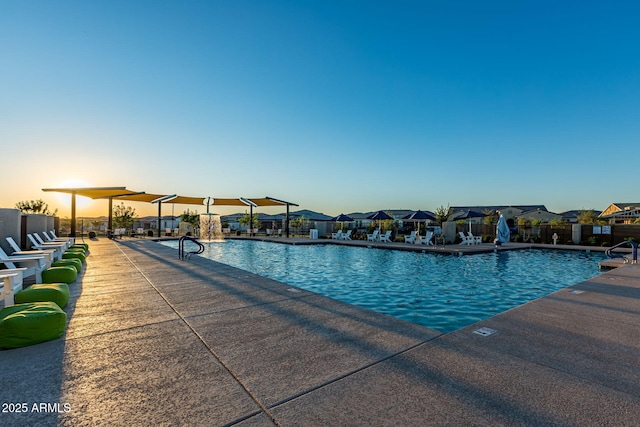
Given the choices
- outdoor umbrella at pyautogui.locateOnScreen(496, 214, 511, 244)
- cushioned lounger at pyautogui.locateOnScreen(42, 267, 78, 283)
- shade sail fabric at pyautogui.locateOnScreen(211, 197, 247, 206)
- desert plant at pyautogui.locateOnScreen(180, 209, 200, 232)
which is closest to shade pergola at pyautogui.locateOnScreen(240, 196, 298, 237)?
shade sail fabric at pyautogui.locateOnScreen(211, 197, 247, 206)

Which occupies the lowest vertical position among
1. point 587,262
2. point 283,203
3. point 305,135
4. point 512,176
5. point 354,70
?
point 587,262

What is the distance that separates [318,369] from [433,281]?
17.9ft

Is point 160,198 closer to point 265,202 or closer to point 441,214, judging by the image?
point 265,202

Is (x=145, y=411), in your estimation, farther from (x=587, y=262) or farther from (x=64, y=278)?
(x=587, y=262)

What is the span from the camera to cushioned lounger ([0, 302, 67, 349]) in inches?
96.6

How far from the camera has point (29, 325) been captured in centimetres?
253

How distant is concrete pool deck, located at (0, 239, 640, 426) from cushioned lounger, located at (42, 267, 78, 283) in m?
1.61

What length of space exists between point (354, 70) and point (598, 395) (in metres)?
12.8

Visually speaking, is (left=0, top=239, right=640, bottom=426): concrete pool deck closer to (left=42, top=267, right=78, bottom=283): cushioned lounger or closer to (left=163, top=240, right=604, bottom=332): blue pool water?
(left=163, top=240, right=604, bottom=332): blue pool water

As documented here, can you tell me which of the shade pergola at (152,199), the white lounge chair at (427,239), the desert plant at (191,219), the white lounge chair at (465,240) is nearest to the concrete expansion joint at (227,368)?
the shade pergola at (152,199)

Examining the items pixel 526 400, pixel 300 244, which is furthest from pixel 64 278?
pixel 300 244

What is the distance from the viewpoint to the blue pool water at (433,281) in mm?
4859

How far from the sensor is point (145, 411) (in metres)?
1.68

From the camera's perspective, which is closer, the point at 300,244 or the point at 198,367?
the point at 198,367
